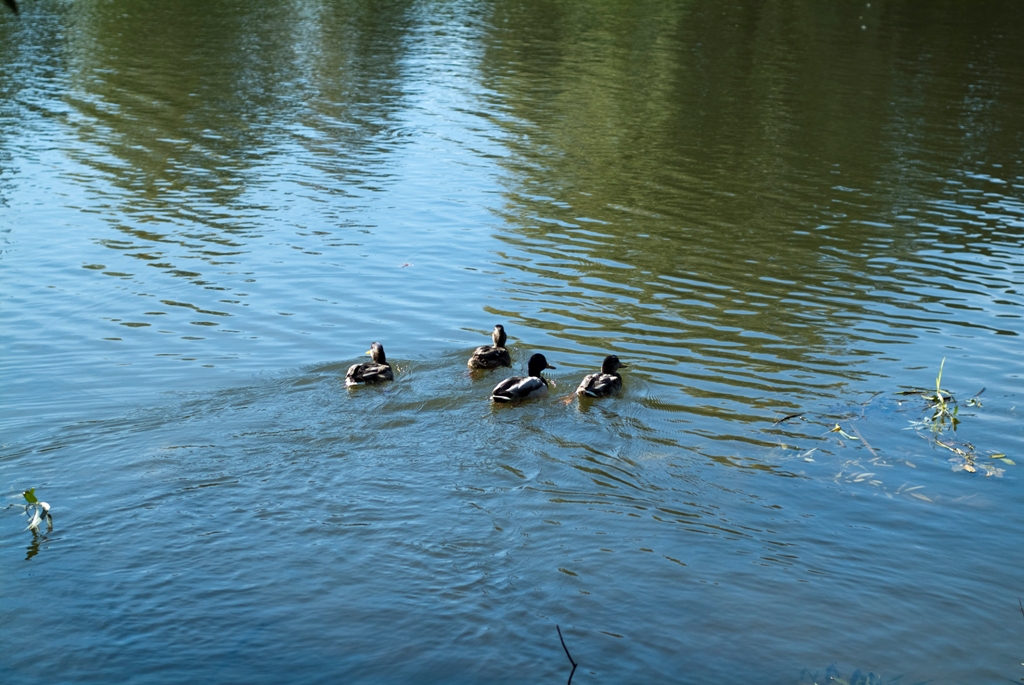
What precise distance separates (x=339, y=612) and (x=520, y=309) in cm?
814

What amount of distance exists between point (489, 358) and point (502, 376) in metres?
0.28

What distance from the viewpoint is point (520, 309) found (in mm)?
16156

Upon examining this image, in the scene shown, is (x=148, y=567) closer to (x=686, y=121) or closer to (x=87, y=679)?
(x=87, y=679)

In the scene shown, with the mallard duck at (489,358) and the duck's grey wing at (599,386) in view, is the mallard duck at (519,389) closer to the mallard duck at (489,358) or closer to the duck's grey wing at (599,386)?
the duck's grey wing at (599,386)

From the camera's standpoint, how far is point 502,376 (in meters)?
13.5

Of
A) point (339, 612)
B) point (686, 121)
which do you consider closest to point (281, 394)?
point (339, 612)

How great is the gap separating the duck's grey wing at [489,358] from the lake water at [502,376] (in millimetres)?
185

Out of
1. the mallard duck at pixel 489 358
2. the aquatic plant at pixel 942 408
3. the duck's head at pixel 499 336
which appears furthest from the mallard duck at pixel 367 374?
the aquatic plant at pixel 942 408

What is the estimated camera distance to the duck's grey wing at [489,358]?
44.5 ft

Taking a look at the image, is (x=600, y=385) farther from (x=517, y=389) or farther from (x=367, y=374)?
(x=367, y=374)

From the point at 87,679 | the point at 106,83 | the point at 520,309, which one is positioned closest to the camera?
the point at 87,679

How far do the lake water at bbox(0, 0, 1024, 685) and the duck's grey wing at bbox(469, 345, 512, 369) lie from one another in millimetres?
185

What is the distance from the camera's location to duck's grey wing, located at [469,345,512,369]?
13570mm

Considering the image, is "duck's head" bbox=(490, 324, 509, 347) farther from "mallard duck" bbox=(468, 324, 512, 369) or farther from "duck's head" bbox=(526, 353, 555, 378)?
"duck's head" bbox=(526, 353, 555, 378)
